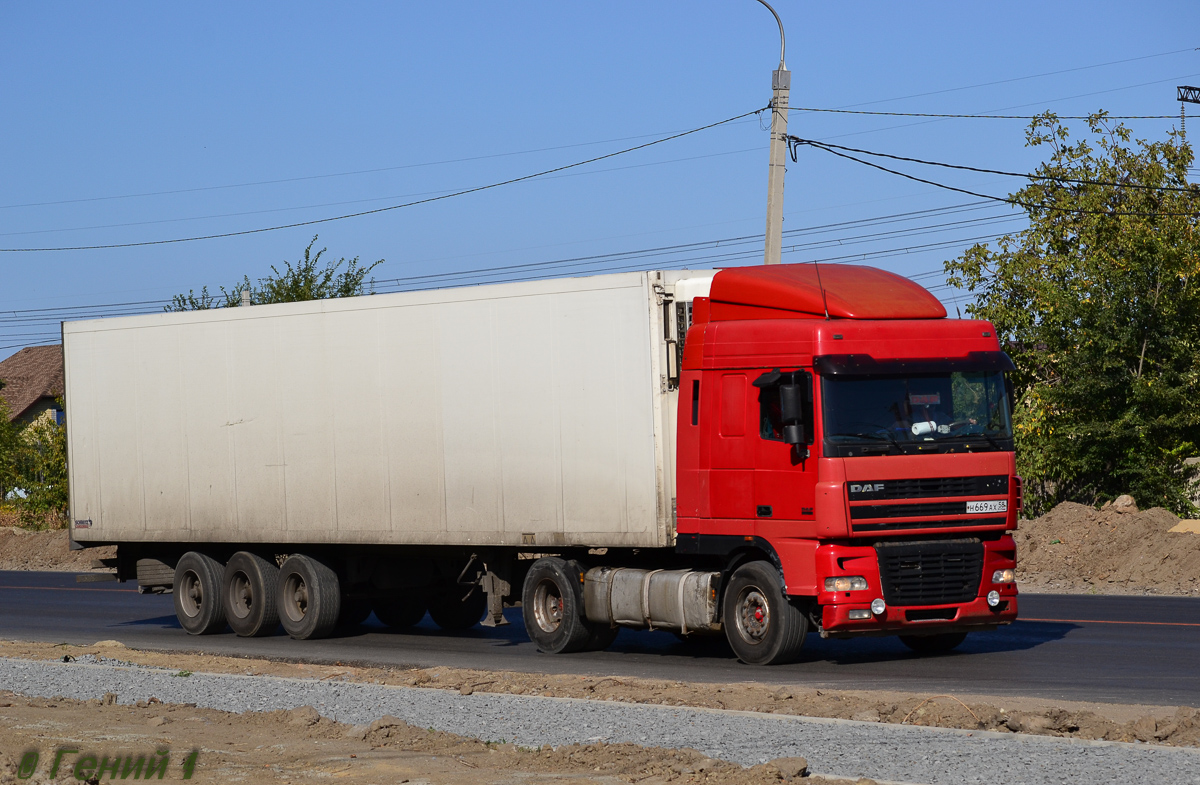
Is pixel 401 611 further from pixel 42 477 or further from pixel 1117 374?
pixel 42 477

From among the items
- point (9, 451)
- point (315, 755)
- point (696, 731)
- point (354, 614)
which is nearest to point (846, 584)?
point (696, 731)

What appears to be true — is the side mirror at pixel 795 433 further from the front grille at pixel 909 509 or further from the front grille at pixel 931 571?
the front grille at pixel 931 571

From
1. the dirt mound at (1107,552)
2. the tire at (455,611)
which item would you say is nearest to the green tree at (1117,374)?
the dirt mound at (1107,552)

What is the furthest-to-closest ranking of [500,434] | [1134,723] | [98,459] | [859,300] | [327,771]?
[98,459] → [500,434] → [859,300] → [1134,723] → [327,771]

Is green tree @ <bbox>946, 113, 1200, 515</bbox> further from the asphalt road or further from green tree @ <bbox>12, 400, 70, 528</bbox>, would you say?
green tree @ <bbox>12, 400, 70, 528</bbox>

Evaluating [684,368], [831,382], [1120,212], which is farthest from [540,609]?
[1120,212]

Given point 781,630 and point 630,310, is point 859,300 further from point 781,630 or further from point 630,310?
point 781,630

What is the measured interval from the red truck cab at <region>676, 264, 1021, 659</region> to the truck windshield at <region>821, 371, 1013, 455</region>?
0.01m

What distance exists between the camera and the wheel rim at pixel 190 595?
19.1 metres

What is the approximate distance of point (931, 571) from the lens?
13.7 metres

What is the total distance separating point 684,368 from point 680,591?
215 centimetres

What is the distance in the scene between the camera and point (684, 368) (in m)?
14.6

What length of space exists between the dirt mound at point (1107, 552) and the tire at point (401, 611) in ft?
34.2

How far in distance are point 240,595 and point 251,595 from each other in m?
0.30
